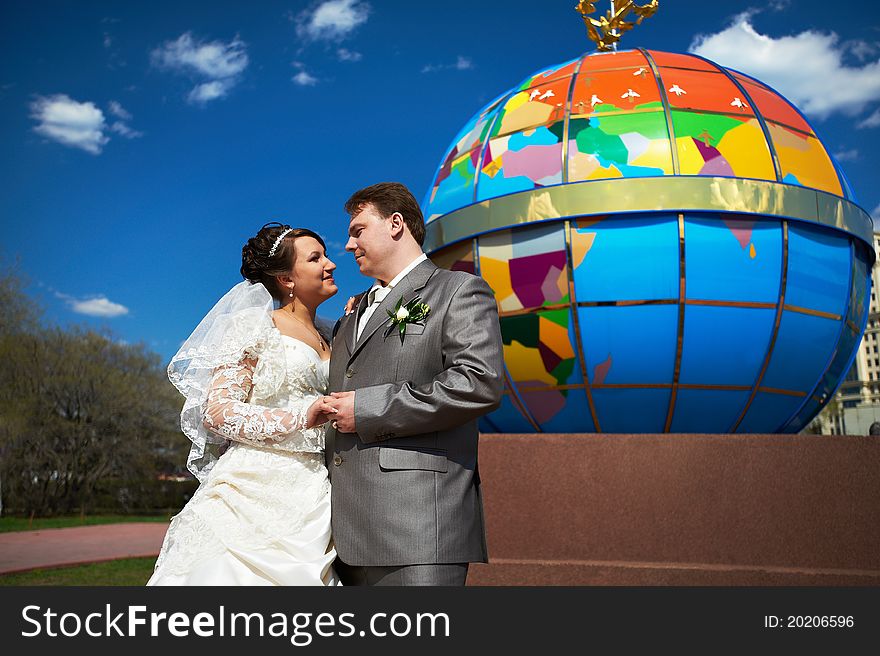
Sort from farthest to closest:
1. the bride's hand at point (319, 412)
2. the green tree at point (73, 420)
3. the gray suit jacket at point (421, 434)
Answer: the green tree at point (73, 420) → the bride's hand at point (319, 412) → the gray suit jacket at point (421, 434)

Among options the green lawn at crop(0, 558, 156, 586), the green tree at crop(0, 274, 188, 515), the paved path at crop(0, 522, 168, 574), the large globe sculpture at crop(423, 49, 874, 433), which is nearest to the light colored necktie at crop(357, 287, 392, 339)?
the large globe sculpture at crop(423, 49, 874, 433)

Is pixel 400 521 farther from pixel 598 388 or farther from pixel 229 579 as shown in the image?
pixel 598 388

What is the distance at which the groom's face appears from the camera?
2396mm

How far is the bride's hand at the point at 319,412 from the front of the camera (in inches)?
85.4

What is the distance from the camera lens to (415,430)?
81.7 inches

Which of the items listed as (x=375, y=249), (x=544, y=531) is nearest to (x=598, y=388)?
(x=544, y=531)

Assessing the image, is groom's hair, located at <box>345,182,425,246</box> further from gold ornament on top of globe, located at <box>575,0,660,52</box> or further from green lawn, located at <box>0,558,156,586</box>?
green lawn, located at <box>0,558,156,586</box>

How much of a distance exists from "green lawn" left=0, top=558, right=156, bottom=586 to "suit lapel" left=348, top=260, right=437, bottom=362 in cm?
634

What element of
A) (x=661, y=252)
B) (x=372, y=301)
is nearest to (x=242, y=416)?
(x=372, y=301)

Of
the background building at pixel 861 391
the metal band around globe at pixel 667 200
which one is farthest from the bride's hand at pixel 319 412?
the background building at pixel 861 391

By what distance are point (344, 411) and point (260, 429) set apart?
0.35m

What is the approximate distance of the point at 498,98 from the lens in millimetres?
5016

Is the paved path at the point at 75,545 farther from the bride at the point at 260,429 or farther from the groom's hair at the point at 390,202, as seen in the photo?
the groom's hair at the point at 390,202

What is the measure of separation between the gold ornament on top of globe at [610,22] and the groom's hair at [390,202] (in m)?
3.18
